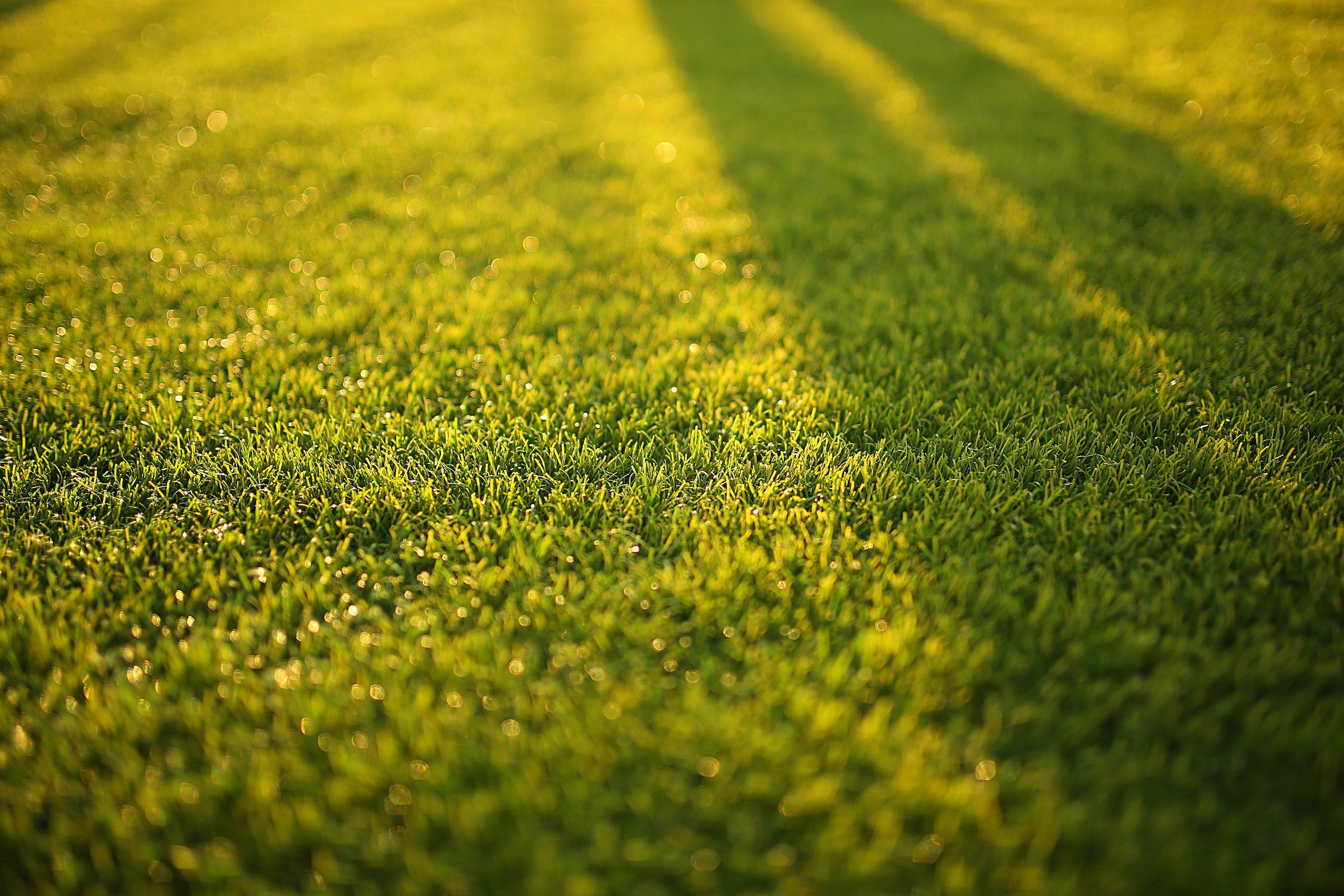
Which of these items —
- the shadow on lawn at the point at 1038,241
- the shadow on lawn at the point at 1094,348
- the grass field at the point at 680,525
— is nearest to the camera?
the grass field at the point at 680,525

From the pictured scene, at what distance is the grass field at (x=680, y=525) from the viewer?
1.15m

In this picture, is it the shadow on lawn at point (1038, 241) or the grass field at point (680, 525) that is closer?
the grass field at point (680, 525)

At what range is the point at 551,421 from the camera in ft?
6.98

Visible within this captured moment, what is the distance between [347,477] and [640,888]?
1329mm

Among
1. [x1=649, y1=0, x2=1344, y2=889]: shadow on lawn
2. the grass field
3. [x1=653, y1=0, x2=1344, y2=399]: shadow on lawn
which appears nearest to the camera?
the grass field

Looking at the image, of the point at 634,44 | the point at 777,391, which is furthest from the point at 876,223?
the point at 634,44

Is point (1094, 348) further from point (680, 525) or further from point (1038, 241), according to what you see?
point (680, 525)

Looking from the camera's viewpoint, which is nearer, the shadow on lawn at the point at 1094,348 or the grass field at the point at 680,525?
the grass field at the point at 680,525

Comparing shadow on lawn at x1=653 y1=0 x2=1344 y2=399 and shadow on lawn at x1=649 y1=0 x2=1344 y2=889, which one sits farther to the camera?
shadow on lawn at x1=653 y1=0 x2=1344 y2=399

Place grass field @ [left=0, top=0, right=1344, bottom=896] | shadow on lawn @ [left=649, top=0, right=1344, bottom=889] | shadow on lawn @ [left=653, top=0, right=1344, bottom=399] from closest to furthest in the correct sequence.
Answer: grass field @ [left=0, top=0, right=1344, bottom=896], shadow on lawn @ [left=649, top=0, right=1344, bottom=889], shadow on lawn @ [left=653, top=0, right=1344, bottom=399]

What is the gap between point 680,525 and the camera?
178 cm

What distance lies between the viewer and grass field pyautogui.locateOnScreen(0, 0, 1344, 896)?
115 centimetres

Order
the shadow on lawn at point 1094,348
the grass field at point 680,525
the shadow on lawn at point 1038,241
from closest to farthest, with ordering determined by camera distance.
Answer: the grass field at point 680,525 → the shadow on lawn at point 1094,348 → the shadow on lawn at point 1038,241

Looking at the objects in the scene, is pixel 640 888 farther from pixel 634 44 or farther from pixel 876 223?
pixel 634 44
